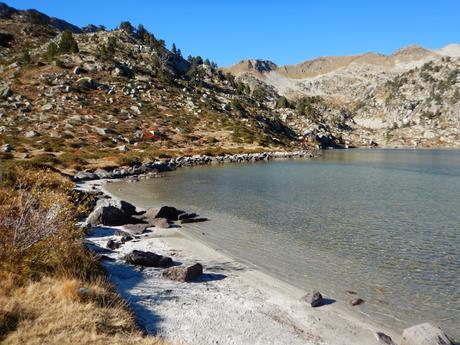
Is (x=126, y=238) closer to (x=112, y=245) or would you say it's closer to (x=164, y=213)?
(x=112, y=245)

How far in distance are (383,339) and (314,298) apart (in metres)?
2.73

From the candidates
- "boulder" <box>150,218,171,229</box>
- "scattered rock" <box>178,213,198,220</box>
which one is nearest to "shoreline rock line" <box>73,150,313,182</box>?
"scattered rock" <box>178,213,198,220</box>

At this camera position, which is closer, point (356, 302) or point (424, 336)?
point (424, 336)

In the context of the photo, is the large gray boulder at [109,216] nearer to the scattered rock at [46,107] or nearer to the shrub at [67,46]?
the scattered rock at [46,107]

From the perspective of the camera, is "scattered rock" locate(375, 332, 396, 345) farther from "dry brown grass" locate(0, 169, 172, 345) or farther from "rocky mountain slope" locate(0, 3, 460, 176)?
"rocky mountain slope" locate(0, 3, 460, 176)

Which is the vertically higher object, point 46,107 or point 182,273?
point 46,107

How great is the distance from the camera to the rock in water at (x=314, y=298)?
13117mm

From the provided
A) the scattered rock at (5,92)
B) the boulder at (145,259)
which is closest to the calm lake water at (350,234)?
the boulder at (145,259)

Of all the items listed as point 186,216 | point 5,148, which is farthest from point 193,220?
point 5,148

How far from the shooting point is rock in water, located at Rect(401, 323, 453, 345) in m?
10.2

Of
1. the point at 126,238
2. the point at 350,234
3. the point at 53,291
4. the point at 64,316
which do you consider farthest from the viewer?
the point at 350,234

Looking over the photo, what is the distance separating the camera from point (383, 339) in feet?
35.8

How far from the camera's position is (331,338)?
11070 millimetres

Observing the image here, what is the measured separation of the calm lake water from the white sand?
122cm
